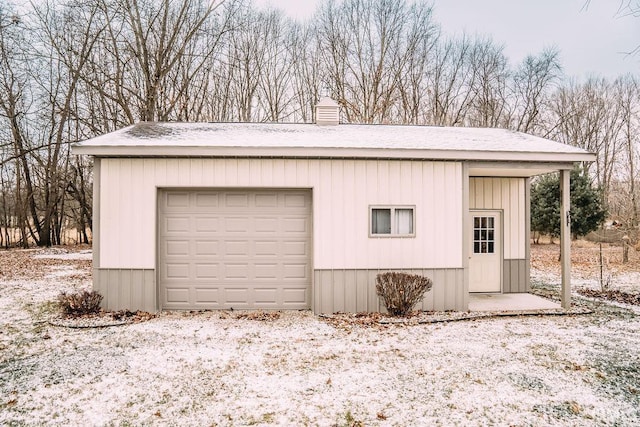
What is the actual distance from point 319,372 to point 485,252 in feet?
19.3

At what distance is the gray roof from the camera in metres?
6.96

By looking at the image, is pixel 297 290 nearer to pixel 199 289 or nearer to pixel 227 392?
pixel 199 289

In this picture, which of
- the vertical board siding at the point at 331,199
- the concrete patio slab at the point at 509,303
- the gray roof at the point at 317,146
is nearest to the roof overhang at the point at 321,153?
the gray roof at the point at 317,146

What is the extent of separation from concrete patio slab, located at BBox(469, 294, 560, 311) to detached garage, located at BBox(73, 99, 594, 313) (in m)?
0.46

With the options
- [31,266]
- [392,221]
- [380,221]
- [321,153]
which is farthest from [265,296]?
[31,266]

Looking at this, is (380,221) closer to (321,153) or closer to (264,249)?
(321,153)

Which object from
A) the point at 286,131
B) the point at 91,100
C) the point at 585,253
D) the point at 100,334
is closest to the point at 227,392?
the point at 100,334

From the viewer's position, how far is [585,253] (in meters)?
17.6

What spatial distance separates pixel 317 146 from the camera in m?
7.02

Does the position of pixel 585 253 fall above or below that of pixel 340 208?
below

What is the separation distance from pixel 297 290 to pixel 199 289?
1.81m

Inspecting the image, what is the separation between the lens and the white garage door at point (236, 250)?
Result: 7.46 metres

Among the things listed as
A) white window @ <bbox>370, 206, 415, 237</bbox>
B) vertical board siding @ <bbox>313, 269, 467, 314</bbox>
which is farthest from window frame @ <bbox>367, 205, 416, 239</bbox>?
vertical board siding @ <bbox>313, 269, 467, 314</bbox>

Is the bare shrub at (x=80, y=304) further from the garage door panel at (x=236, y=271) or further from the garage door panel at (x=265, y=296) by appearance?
the garage door panel at (x=265, y=296)
